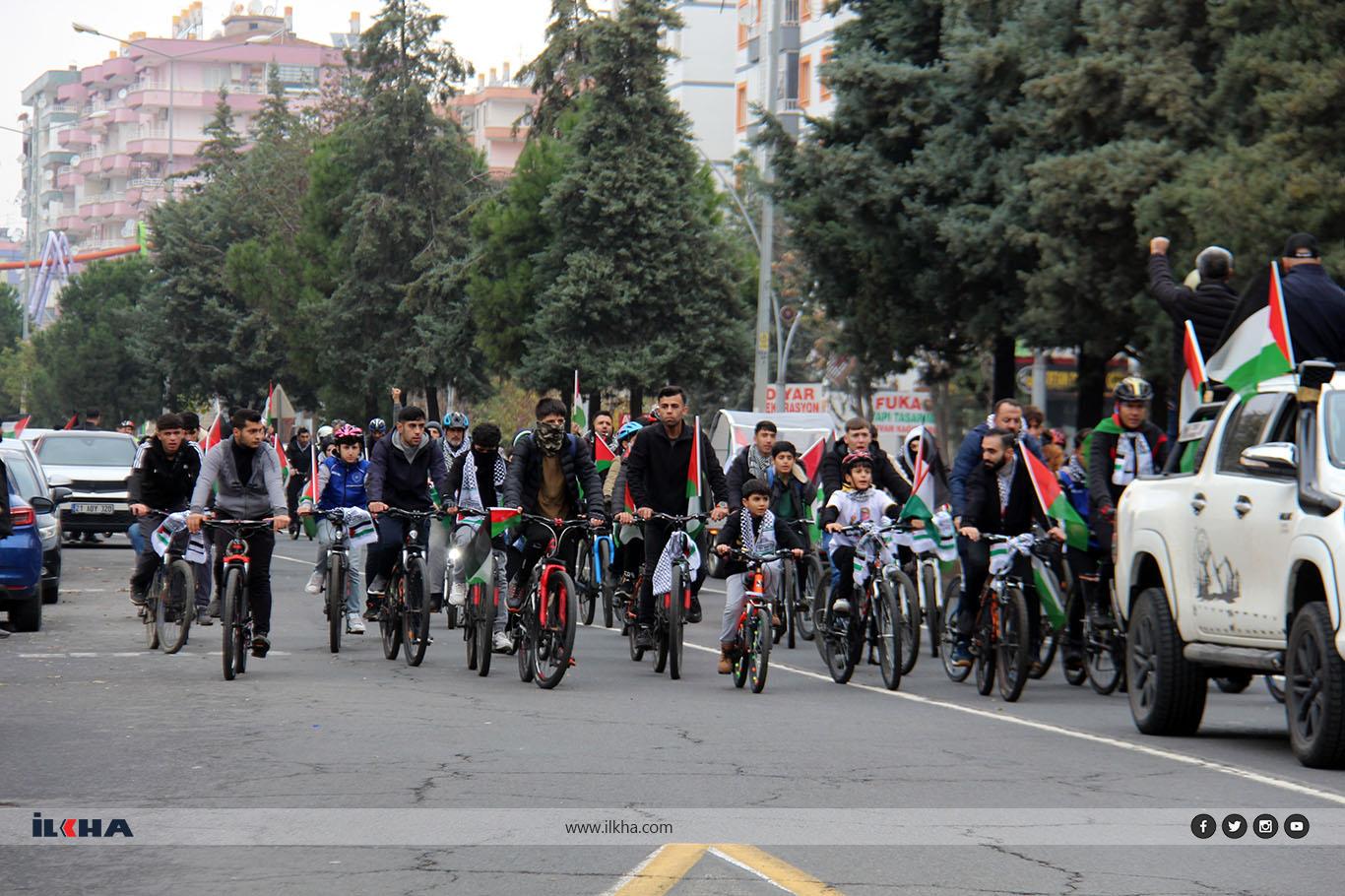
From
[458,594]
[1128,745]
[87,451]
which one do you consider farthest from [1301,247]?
[87,451]

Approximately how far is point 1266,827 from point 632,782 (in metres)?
2.75

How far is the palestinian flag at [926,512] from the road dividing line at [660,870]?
29.3 feet

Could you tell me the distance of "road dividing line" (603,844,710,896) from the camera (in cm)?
732

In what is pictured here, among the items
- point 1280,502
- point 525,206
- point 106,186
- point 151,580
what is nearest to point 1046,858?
point 1280,502

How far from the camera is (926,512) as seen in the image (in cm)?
1711

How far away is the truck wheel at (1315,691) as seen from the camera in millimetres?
10219

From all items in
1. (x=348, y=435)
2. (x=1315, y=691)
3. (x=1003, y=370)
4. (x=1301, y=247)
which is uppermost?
(x=1301, y=247)

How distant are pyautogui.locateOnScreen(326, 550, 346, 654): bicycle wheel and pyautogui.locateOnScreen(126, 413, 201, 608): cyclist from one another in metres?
1.33

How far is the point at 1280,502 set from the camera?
11.0 metres

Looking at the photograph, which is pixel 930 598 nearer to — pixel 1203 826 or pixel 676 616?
pixel 676 616

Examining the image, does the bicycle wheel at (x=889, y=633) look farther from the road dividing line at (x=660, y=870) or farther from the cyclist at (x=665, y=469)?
the road dividing line at (x=660, y=870)

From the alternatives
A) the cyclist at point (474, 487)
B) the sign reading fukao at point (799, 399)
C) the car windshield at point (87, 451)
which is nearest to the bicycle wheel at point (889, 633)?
the cyclist at point (474, 487)

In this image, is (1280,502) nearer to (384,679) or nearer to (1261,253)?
(384,679)

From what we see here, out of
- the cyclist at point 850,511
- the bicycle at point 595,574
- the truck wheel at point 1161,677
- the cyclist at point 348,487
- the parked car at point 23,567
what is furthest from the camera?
the bicycle at point 595,574
